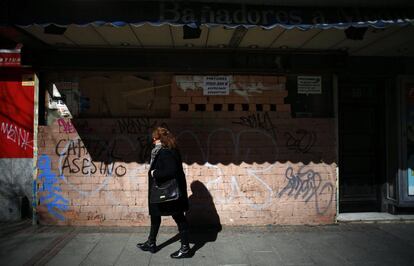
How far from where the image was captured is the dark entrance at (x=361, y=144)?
22.8 ft

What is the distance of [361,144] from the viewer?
23.1 ft

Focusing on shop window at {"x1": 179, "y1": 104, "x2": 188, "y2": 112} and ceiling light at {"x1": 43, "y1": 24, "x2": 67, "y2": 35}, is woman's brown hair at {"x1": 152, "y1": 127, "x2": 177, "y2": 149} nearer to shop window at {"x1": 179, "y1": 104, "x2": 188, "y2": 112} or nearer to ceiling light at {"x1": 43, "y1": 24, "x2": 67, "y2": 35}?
shop window at {"x1": 179, "y1": 104, "x2": 188, "y2": 112}

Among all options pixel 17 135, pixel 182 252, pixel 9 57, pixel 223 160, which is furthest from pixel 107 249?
pixel 9 57

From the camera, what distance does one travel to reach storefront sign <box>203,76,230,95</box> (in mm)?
6371

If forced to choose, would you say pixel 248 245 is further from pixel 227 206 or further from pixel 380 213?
pixel 380 213

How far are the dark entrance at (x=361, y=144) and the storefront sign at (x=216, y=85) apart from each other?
2.25 m

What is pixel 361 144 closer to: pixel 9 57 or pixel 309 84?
pixel 309 84

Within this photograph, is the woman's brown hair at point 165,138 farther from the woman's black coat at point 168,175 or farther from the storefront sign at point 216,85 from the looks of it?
the storefront sign at point 216,85

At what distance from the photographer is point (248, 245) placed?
5418 millimetres

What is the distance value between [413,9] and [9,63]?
265 inches

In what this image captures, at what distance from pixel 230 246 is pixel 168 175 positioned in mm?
1551

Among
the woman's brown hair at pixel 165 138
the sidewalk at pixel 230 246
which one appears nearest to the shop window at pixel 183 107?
the woman's brown hair at pixel 165 138

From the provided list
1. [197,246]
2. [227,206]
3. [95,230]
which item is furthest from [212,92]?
[95,230]

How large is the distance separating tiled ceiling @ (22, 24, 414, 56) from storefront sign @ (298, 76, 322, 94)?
53cm
